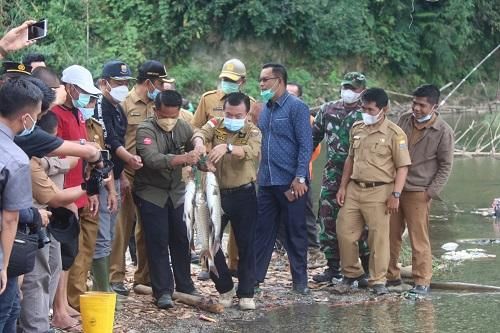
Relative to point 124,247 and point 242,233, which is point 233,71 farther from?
point 124,247

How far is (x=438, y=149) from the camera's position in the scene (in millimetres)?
8461

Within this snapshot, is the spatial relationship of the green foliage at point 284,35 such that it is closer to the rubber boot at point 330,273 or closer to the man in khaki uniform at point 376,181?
the rubber boot at point 330,273

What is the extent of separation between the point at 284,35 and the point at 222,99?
2021 centimetres

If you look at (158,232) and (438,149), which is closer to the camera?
(158,232)

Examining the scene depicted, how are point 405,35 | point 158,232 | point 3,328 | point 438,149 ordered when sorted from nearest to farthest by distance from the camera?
point 3,328 < point 158,232 < point 438,149 < point 405,35

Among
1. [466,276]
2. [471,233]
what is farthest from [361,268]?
[471,233]

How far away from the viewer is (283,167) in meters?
8.31

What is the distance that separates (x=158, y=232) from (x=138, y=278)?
845mm

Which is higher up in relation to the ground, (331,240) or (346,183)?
(346,183)

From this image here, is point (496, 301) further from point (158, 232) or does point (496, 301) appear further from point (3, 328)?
point (3, 328)

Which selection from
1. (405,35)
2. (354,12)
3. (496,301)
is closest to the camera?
(496,301)

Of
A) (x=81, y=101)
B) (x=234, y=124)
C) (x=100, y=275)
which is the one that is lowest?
(x=100, y=275)

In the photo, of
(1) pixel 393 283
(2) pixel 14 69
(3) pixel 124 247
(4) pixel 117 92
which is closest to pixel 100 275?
(3) pixel 124 247

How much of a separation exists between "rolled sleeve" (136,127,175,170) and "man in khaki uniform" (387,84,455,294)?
2.49 m
